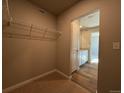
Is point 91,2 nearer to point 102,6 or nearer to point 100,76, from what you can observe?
point 102,6

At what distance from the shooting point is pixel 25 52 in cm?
274

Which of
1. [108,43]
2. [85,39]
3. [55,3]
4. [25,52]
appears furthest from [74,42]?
[85,39]

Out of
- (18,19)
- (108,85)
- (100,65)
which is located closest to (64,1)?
(18,19)

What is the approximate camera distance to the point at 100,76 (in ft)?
6.60

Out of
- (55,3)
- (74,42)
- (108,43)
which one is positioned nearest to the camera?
(108,43)

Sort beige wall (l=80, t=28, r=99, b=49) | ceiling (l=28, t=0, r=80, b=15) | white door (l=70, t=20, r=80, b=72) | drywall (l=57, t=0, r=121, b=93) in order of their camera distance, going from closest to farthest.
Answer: drywall (l=57, t=0, r=121, b=93)
ceiling (l=28, t=0, r=80, b=15)
white door (l=70, t=20, r=80, b=72)
beige wall (l=80, t=28, r=99, b=49)

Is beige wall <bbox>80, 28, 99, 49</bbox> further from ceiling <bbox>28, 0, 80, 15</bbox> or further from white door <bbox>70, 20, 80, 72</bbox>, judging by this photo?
ceiling <bbox>28, 0, 80, 15</bbox>

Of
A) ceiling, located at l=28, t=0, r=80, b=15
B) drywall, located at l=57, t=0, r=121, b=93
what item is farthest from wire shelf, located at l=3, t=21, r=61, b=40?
drywall, located at l=57, t=0, r=121, b=93

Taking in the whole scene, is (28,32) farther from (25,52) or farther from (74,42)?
(74,42)

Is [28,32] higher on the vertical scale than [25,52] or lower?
higher

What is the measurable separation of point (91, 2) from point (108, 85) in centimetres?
211

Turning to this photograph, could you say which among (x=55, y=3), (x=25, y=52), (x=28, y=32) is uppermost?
(x=55, y=3)

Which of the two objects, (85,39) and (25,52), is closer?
(25,52)

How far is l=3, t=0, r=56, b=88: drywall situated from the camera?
231cm
